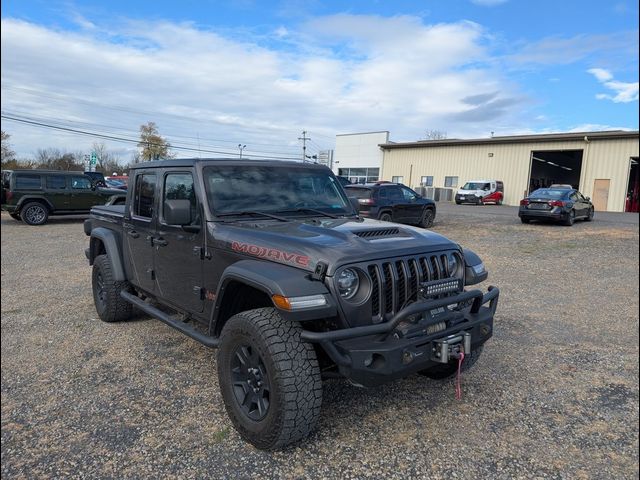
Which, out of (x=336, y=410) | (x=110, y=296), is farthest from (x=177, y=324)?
(x=110, y=296)

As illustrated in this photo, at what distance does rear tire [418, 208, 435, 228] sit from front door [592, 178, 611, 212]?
19201mm

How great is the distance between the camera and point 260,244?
3.24 m

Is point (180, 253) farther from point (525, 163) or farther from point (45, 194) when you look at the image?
point (525, 163)

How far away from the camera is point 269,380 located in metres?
2.81

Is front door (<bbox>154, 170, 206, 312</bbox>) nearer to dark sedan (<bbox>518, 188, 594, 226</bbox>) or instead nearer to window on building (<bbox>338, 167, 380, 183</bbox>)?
dark sedan (<bbox>518, 188, 594, 226</bbox>)

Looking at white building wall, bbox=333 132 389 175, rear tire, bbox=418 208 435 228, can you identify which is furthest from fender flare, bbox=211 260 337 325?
white building wall, bbox=333 132 389 175

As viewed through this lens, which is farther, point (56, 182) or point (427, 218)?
point (427, 218)

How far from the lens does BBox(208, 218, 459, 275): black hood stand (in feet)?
9.73

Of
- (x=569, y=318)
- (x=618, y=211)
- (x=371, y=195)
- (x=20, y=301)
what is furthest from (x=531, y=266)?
(x=618, y=211)

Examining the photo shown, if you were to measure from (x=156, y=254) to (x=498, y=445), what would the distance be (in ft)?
10.5

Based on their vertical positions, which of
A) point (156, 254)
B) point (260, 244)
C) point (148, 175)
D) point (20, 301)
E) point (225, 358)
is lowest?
point (20, 301)

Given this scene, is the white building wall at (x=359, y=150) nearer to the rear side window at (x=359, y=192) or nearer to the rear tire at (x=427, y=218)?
the rear tire at (x=427, y=218)

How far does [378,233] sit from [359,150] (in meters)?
43.7

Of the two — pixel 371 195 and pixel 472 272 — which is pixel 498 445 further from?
pixel 371 195
